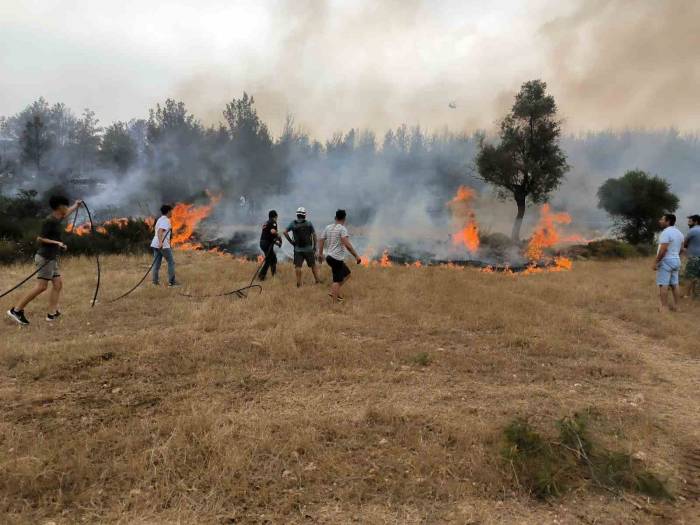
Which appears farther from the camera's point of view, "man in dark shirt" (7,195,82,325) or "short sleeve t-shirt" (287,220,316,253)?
"short sleeve t-shirt" (287,220,316,253)

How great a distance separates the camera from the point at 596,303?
10.1 metres

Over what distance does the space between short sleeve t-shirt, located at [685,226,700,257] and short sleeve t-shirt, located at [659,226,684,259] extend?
1542 mm

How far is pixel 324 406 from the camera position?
4.62 metres

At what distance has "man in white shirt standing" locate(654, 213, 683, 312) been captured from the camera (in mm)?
8820

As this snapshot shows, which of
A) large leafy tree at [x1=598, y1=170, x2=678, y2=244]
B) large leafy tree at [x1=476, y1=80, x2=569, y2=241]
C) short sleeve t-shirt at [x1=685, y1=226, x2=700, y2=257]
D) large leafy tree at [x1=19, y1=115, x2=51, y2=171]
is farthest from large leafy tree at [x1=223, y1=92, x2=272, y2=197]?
short sleeve t-shirt at [x1=685, y1=226, x2=700, y2=257]

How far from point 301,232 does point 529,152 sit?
20.2m

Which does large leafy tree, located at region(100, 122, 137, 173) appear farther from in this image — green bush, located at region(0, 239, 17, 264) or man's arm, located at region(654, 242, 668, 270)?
man's arm, located at region(654, 242, 668, 270)

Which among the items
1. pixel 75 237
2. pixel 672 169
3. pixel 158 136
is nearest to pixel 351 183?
pixel 158 136

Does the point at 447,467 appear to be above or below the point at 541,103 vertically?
below

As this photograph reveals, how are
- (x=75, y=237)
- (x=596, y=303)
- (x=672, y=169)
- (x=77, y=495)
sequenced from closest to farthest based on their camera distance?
(x=77, y=495)
(x=596, y=303)
(x=75, y=237)
(x=672, y=169)

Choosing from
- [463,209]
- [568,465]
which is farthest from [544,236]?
[568,465]

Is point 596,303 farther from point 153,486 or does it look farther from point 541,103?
point 541,103

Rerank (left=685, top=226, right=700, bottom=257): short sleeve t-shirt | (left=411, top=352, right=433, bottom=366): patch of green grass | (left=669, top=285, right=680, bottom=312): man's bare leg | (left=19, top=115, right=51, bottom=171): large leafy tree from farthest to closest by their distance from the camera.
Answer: (left=19, top=115, right=51, bottom=171): large leafy tree → (left=685, top=226, right=700, bottom=257): short sleeve t-shirt → (left=669, top=285, right=680, bottom=312): man's bare leg → (left=411, top=352, right=433, bottom=366): patch of green grass

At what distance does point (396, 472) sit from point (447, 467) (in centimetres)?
44
